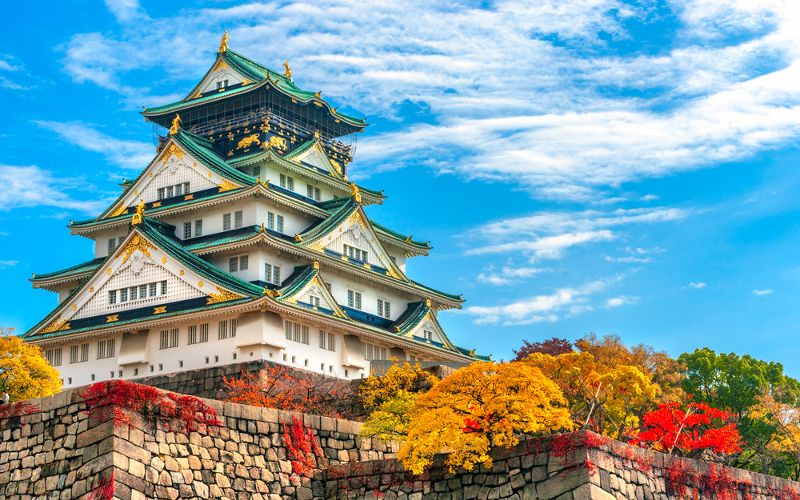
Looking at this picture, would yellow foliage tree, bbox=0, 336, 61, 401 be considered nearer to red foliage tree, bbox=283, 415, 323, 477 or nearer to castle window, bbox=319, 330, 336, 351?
red foliage tree, bbox=283, 415, 323, 477

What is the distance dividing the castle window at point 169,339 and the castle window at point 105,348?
274cm

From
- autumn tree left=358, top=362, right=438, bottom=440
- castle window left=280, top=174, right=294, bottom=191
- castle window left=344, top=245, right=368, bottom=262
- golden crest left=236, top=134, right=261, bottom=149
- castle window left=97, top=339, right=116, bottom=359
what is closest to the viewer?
autumn tree left=358, top=362, right=438, bottom=440

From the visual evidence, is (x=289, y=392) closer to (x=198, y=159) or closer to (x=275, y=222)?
(x=275, y=222)

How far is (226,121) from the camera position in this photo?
69.2 m

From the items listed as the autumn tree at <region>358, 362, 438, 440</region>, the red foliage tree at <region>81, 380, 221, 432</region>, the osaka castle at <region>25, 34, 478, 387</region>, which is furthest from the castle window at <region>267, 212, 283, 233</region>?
the red foliage tree at <region>81, 380, 221, 432</region>

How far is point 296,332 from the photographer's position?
55062mm

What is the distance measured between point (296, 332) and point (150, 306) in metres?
6.95

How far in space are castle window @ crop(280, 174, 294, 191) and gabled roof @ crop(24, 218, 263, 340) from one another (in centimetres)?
872

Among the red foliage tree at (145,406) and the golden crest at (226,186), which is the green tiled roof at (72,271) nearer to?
the golden crest at (226,186)

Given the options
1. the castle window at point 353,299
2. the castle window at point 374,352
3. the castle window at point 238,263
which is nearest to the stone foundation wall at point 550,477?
the castle window at point 374,352

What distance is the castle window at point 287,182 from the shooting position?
65688mm

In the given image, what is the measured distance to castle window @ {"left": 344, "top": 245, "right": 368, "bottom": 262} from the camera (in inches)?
2445

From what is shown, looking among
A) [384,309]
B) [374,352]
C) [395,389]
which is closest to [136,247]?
[374,352]

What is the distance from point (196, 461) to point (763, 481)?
55.4 ft
